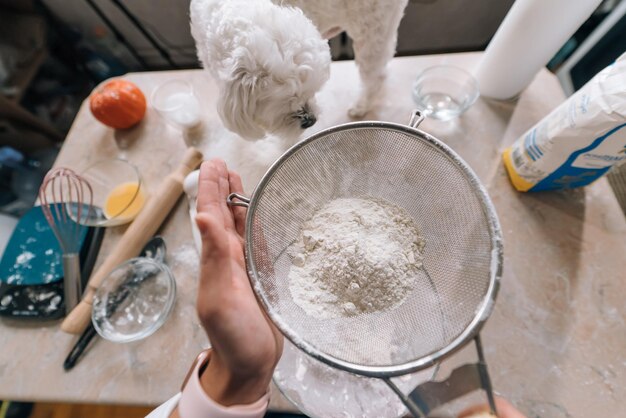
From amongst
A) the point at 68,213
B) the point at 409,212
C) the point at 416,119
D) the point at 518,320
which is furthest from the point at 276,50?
the point at 518,320

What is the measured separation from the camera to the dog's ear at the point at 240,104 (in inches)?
26.1

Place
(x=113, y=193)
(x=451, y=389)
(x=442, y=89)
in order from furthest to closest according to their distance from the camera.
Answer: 1. (x=442, y=89)
2. (x=113, y=193)
3. (x=451, y=389)

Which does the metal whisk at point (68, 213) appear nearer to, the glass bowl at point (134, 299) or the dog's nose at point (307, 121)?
the glass bowl at point (134, 299)

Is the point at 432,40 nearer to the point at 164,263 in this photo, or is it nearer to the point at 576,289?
the point at 576,289

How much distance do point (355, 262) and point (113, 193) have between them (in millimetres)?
655

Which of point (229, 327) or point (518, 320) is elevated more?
point (229, 327)

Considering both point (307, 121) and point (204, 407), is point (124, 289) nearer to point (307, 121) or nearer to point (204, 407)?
point (204, 407)

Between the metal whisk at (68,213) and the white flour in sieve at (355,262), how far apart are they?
1.73 ft

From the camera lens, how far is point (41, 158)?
141 centimetres

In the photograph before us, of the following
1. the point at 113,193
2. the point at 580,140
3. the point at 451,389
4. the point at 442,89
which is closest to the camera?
the point at 451,389

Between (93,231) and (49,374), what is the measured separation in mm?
320

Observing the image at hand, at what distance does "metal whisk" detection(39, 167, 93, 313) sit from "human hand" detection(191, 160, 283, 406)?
43cm

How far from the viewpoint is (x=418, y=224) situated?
641mm

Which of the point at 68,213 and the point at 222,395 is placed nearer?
the point at 222,395
